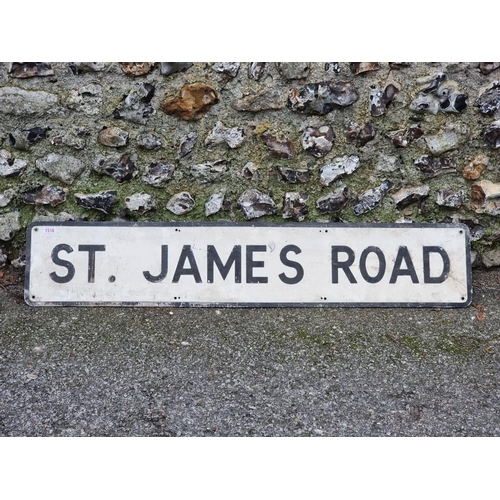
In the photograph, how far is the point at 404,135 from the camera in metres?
2.02

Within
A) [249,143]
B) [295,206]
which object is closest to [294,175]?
[295,206]

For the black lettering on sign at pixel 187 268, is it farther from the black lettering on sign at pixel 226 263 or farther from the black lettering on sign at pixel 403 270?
the black lettering on sign at pixel 403 270

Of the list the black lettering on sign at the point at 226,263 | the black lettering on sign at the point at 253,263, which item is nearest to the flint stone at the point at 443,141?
the black lettering on sign at the point at 253,263

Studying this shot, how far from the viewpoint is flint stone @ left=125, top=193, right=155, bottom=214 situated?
2053 millimetres

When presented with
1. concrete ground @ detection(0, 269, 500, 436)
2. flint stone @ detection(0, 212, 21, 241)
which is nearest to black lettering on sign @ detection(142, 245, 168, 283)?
concrete ground @ detection(0, 269, 500, 436)

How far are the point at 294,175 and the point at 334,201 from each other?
0.21 meters

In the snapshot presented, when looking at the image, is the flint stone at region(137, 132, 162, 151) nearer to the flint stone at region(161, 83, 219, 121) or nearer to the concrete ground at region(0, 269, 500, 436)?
the flint stone at region(161, 83, 219, 121)

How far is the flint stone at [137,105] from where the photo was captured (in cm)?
200

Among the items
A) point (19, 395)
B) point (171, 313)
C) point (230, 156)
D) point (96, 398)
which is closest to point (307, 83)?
point (230, 156)

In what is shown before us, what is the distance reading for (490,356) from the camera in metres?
1.70

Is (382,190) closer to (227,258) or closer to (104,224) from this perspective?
(227,258)

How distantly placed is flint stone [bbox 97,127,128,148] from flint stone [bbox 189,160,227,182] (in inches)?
12.5

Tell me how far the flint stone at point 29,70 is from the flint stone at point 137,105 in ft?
1.07

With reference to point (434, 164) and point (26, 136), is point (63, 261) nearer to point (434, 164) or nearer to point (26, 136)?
point (26, 136)
